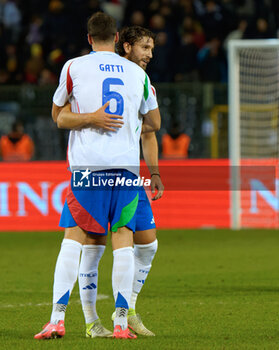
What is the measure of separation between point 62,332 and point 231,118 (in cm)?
897

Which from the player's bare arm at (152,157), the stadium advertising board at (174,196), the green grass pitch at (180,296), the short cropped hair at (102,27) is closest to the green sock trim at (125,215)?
the player's bare arm at (152,157)

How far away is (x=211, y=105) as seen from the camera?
15.4 meters

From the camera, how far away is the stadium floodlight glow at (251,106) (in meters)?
13.4

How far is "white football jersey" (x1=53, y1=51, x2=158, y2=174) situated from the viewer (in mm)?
4848

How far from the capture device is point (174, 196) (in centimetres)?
1360

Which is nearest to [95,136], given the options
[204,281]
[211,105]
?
[204,281]

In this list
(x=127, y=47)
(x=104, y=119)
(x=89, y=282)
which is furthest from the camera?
(x=127, y=47)

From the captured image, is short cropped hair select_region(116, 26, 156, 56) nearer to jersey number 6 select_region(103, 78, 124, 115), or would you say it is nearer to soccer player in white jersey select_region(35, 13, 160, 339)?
soccer player in white jersey select_region(35, 13, 160, 339)

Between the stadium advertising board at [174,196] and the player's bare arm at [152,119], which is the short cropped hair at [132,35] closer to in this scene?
the player's bare arm at [152,119]

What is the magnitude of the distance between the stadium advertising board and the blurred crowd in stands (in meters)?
3.27

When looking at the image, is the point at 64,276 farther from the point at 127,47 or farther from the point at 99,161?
the point at 127,47

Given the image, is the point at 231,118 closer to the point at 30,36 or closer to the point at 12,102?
the point at 12,102

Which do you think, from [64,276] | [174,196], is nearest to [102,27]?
[64,276]

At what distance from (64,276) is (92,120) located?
897 mm
